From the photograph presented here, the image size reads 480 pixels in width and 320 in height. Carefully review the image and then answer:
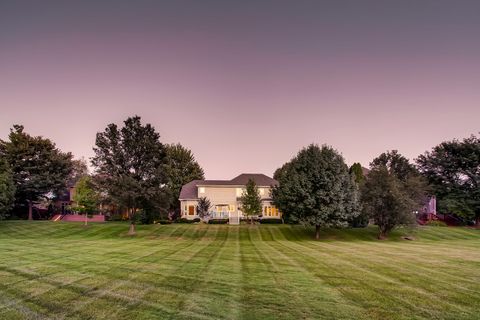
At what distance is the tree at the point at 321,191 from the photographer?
33.2 m

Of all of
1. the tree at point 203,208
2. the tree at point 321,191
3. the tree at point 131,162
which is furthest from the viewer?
the tree at point 203,208

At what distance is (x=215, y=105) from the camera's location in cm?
3628

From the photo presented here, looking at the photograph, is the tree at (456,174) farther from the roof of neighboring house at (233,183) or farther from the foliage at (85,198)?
the foliage at (85,198)

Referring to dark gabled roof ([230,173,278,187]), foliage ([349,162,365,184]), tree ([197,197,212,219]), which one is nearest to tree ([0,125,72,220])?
tree ([197,197,212,219])

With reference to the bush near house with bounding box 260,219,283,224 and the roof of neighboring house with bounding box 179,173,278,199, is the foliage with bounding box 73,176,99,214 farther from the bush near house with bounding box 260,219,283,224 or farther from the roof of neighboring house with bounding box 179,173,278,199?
the bush near house with bounding box 260,219,283,224

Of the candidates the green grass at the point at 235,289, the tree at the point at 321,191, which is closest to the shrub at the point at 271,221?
the tree at the point at 321,191

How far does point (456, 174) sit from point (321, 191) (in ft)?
114

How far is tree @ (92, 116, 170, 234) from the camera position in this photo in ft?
116

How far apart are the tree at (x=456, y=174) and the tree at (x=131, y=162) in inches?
1585

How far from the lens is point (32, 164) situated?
51.9m

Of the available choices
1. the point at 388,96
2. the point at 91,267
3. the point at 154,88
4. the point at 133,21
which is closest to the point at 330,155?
the point at 388,96

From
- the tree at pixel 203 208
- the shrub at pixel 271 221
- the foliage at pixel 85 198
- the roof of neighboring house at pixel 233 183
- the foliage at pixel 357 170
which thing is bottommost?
the shrub at pixel 271 221

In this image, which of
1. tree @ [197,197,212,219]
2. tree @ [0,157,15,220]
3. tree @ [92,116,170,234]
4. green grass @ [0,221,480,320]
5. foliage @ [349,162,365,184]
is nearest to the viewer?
green grass @ [0,221,480,320]

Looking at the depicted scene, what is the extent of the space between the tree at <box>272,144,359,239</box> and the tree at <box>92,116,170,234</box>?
48.0 feet
